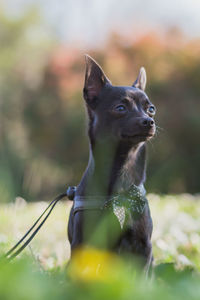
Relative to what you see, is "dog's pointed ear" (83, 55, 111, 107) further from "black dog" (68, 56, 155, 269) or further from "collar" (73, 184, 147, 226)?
"collar" (73, 184, 147, 226)

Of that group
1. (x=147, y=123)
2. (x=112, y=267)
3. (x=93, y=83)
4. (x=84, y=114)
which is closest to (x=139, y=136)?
(x=147, y=123)

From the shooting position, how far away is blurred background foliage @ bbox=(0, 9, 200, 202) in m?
14.1

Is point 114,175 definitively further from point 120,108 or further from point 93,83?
point 93,83

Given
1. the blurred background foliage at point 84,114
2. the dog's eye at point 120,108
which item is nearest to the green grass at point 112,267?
the dog's eye at point 120,108

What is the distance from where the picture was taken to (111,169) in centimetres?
253

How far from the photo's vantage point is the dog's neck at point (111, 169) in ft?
8.10

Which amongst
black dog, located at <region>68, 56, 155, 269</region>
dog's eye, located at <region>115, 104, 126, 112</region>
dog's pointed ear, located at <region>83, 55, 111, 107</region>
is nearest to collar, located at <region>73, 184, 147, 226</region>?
black dog, located at <region>68, 56, 155, 269</region>

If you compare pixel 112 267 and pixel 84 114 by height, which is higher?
pixel 112 267

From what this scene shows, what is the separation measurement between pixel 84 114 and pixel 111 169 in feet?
41.5

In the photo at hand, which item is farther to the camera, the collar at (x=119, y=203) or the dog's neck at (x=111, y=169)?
the dog's neck at (x=111, y=169)

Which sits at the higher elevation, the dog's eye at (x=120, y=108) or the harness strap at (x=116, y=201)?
the dog's eye at (x=120, y=108)

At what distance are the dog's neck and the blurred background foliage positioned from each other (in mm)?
9468

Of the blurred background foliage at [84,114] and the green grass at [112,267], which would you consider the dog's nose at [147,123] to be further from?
the blurred background foliage at [84,114]

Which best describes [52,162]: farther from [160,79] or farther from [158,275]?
[158,275]
